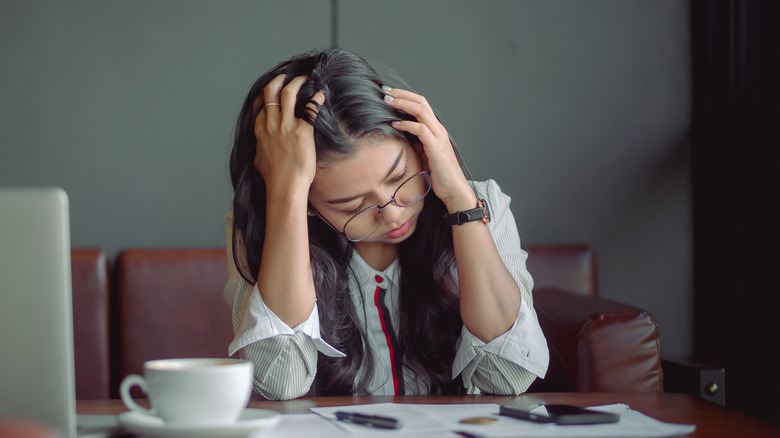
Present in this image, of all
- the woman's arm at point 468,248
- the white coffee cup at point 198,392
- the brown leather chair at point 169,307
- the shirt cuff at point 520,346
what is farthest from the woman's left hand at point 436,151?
the brown leather chair at point 169,307

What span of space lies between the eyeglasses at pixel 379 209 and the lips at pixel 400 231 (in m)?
0.03

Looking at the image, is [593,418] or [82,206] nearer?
[593,418]

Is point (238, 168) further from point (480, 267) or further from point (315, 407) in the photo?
point (315, 407)

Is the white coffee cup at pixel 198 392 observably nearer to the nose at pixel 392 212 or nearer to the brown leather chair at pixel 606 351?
the nose at pixel 392 212

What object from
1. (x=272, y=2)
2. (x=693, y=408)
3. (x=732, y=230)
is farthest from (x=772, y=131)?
(x=272, y=2)

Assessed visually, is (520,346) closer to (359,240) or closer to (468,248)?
(468,248)

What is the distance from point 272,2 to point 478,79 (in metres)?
0.67

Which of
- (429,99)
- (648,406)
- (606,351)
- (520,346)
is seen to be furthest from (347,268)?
(429,99)

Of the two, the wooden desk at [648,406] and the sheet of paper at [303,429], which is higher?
the sheet of paper at [303,429]

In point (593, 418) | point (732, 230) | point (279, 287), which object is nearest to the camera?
point (593, 418)

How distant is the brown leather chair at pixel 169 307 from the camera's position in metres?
2.04

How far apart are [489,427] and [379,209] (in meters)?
0.56

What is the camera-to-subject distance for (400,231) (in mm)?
1312

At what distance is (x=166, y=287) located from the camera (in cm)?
206
